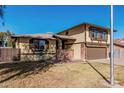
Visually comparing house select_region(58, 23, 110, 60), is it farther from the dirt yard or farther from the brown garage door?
the dirt yard

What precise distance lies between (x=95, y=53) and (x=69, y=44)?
4.31 metres

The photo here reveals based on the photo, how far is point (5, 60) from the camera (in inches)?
838

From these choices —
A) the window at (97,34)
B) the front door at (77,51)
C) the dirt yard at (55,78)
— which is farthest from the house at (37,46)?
the dirt yard at (55,78)

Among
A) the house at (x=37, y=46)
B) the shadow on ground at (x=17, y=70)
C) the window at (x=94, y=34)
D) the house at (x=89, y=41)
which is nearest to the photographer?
the shadow on ground at (x=17, y=70)

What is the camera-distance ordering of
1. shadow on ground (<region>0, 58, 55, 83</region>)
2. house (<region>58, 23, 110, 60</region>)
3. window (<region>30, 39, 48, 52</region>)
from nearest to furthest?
1. shadow on ground (<region>0, 58, 55, 83</region>)
2. window (<region>30, 39, 48, 52</region>)
3. house (<region>58, 23, 110, 60</region>)

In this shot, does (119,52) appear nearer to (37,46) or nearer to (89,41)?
(89,41)

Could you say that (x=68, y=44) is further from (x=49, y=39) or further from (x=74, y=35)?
(x=49, y=39)

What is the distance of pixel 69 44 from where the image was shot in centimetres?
2669

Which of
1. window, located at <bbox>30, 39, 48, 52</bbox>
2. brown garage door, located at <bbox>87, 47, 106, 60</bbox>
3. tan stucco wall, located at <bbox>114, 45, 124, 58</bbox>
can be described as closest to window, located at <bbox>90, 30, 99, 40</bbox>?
brown garage door, located at <bbox>87, 47, 106, 60</bbox>

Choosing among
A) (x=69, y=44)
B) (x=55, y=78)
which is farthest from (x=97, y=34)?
(x=55, y=78)

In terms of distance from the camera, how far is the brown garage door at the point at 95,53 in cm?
2538

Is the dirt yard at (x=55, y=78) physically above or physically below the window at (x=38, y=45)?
below

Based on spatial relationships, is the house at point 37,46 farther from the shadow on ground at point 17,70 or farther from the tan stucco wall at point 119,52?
the tan stucco wall at point 119,52

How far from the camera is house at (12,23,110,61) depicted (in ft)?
74.8
